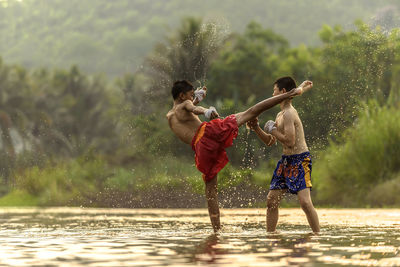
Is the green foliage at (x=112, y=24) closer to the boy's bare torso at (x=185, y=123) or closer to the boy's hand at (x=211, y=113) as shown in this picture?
the boy's bare torso at (x=185, y=123)

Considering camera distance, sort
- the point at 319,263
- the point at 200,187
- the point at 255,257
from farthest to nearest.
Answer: the point at 200,187 < the point at 255,257 < the point at 319,263

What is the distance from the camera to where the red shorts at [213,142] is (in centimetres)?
764

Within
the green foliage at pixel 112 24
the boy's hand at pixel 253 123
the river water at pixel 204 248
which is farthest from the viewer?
the green foliage at pixel 112 24

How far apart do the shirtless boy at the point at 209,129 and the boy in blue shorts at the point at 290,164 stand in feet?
0.59

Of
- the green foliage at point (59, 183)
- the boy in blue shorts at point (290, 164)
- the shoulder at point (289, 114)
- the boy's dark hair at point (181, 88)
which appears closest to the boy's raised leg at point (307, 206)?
the boy in blue shorts at point (290, 164)

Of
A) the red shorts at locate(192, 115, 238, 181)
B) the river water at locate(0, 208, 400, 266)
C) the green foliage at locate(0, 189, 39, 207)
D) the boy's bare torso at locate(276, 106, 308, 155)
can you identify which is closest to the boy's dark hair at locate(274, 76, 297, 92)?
the boy's bare torso at locate(276, 106, 308, 155)

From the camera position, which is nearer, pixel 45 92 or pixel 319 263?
pixel 319 263

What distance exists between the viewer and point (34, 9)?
3105 inches

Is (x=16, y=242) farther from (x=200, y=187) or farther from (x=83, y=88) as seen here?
(x=83, y=88)

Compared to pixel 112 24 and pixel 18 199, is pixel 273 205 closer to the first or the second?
pixel 18 199

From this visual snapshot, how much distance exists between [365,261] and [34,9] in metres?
77.6

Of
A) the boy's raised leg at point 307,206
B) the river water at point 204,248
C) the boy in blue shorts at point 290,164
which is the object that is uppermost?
the boy in blue shorts at point 290,164

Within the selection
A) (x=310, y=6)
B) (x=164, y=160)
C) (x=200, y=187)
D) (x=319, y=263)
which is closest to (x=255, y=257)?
(x=319, y=263)

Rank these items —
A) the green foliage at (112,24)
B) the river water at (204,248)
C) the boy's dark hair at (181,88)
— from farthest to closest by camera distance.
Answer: the green foliage at (112,24)
the boy's dark hair at (181,88)
the river water at (204,248)
